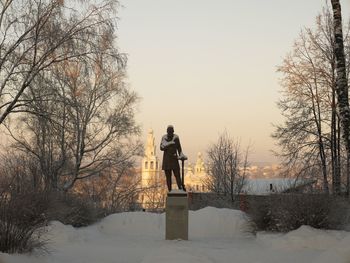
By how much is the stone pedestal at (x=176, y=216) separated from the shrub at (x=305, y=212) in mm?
2660

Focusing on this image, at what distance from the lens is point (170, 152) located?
572 inches

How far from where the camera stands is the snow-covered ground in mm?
9750

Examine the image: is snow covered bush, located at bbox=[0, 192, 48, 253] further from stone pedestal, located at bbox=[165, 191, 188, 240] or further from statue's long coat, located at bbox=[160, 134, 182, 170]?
statue's long coat, located at bbox=[160, 134, 182, 170]

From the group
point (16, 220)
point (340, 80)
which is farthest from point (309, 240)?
point (16, 220)

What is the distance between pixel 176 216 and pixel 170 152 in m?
2.23

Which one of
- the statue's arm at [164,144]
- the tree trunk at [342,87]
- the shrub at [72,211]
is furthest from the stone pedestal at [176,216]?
the tree trunk at [342,87]

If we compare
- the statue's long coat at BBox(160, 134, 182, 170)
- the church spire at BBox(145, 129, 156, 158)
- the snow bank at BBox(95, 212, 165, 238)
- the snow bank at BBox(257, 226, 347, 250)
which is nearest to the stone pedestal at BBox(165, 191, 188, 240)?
the statue's long coat at BBox(160, 134, 182, 170)

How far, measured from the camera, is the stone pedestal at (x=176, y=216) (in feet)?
43.9

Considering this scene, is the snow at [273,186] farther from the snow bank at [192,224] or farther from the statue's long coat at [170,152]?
the statue's long coat at [170,152]

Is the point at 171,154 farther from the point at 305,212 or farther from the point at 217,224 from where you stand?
the point at 305,212

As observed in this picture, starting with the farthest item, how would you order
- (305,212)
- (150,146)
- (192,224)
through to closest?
1. (150,146)
2. (192,224)
3. (305,212)

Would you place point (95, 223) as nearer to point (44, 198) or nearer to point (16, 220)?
point (44, 198)

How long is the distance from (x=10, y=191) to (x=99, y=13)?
8.46m

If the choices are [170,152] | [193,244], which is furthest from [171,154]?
[193,244]
